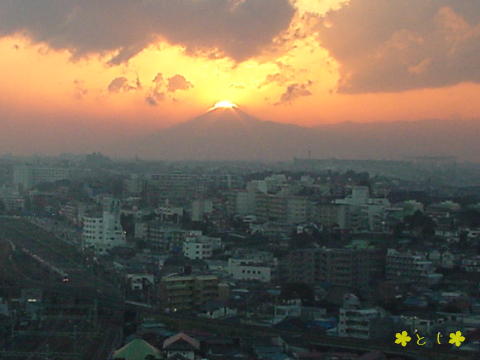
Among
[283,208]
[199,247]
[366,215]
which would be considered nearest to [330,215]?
[366,215]

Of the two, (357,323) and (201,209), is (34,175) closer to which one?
(201,209)

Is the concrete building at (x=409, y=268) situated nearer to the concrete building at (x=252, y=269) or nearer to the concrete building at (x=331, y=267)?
the concrete building at (x=331, y=267)

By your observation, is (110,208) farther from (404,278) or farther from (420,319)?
(420,319)

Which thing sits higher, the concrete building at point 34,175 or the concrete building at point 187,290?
the concrete building at point 34,175

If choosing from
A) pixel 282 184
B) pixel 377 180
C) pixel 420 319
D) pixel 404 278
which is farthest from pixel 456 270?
pixel 377 180

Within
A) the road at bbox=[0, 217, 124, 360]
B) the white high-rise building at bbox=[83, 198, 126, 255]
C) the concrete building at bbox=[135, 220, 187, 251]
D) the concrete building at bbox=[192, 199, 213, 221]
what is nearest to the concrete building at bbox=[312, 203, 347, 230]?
the concrete building at bbox=[192, 199, 213, 221]

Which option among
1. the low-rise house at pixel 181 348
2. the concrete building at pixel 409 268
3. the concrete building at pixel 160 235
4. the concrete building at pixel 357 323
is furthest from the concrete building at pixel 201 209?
the low-rise house at pixel 181 348
